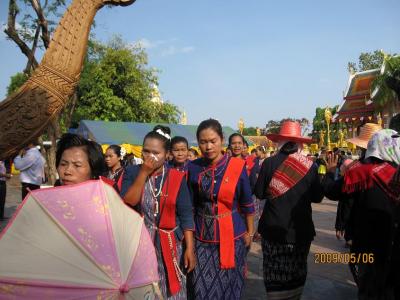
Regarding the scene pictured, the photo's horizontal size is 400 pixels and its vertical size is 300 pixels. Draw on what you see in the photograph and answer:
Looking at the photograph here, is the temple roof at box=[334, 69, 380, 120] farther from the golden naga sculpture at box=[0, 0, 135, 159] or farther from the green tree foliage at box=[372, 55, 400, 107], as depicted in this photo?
the golden naga sculpture at box=[0, 0, 135, 159]

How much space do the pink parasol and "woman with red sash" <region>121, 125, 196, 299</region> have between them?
1390 mm

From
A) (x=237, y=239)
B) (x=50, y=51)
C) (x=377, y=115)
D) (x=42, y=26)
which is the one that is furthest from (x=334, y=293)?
(x=377, y=115)

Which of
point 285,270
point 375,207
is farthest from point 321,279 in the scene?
point 375,207

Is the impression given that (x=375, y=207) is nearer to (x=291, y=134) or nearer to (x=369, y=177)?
(x=369, y=177)

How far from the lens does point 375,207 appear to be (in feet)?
9.80

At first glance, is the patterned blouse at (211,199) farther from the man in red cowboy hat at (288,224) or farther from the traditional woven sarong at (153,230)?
the traditional woven sarong at (153,230)

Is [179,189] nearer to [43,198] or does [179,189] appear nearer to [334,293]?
[43,198]

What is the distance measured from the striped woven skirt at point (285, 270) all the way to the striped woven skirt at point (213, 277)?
34cm

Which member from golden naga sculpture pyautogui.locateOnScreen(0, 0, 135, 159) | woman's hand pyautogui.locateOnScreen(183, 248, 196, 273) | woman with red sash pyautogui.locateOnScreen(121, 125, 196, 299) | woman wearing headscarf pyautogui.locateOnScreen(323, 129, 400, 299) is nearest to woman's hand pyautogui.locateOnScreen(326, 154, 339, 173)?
woman wearing headscarf pyautogui.locateOnScreen(323, 129, 400, 299)

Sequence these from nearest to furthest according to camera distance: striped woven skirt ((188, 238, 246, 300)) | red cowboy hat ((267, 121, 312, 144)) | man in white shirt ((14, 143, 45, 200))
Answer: striped woven skirt ((188, 238, 246, 300))
red cowboy hat ((267, 121, 312, 144))
man in white shirt ((14, 143, 45, 200))

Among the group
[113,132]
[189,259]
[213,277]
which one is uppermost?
[113,132]

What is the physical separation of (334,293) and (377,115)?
2128cm

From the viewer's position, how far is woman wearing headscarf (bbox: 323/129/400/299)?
2.92 m

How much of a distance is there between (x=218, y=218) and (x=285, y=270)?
30.3 inches
